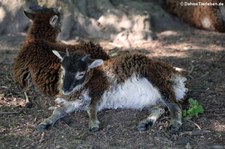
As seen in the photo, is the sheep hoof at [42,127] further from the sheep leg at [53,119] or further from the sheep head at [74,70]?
the sheep head at [74,70]

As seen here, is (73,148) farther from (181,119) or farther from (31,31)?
(31,31)

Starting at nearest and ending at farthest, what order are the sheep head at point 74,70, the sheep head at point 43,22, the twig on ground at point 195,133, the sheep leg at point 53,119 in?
1. the twig on ground at point 195,133
2. the sheep leg at point 53,119
3. the sheep head at point 74,70
4. the sheep head at point 43,22

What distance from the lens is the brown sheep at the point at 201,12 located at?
8477 mm

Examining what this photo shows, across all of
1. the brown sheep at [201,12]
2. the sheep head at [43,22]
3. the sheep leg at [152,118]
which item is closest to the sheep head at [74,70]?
the sheep leg at [152,118]

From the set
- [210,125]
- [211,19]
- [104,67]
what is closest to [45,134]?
[104,67]

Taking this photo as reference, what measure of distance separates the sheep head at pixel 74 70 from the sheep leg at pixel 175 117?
92 centimetres

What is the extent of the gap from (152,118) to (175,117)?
0.79ft

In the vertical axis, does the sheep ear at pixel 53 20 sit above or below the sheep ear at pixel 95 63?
above

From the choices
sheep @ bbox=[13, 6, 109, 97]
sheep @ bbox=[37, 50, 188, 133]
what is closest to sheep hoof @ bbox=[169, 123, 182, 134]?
sheep @ bbox=[37, 50, 188, 133]

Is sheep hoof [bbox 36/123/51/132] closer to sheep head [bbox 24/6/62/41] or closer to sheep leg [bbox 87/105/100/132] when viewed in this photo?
sheep leg [bbox 87/105/100/132]

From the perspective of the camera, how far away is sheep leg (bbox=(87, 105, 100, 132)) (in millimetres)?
5078

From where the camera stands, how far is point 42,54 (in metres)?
6.08

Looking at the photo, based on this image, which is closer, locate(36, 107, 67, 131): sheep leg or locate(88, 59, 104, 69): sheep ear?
locate(36, 107, 67, 131): sheep leg

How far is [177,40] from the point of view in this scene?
8.04m
